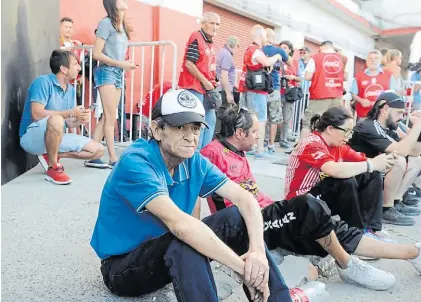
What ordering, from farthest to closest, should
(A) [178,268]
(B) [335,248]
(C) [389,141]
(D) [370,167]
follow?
(C) [389,141] < (D) [370,167] < (B) [335,248] < (A) [178,268]

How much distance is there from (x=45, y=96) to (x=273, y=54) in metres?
3.57

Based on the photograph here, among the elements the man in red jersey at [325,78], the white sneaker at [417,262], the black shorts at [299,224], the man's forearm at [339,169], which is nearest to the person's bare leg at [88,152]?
the man's forearm at [339,169]

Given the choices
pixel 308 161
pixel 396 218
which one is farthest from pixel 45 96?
pixel 396 218

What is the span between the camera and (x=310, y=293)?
227cm

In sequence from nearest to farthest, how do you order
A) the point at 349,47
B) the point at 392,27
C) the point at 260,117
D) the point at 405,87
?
1. the point at 260,117
2. the point at 405,87
3. the point at 349,47
4. the point at 392,27

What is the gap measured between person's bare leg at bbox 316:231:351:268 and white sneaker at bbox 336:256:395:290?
49mm

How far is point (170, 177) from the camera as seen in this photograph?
207 cm

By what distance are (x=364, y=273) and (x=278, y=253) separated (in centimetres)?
51

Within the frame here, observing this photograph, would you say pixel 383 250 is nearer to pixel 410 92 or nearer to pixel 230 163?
pixel 230 163

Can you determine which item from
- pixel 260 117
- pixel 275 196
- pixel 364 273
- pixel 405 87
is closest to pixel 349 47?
pixel 405 87

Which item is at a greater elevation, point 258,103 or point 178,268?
point 258,103

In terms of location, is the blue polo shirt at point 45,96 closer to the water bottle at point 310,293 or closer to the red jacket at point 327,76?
the water bottle at point 310,293

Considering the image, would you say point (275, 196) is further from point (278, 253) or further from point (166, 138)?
point (166, 138)

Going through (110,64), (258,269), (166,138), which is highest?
(110,64)
